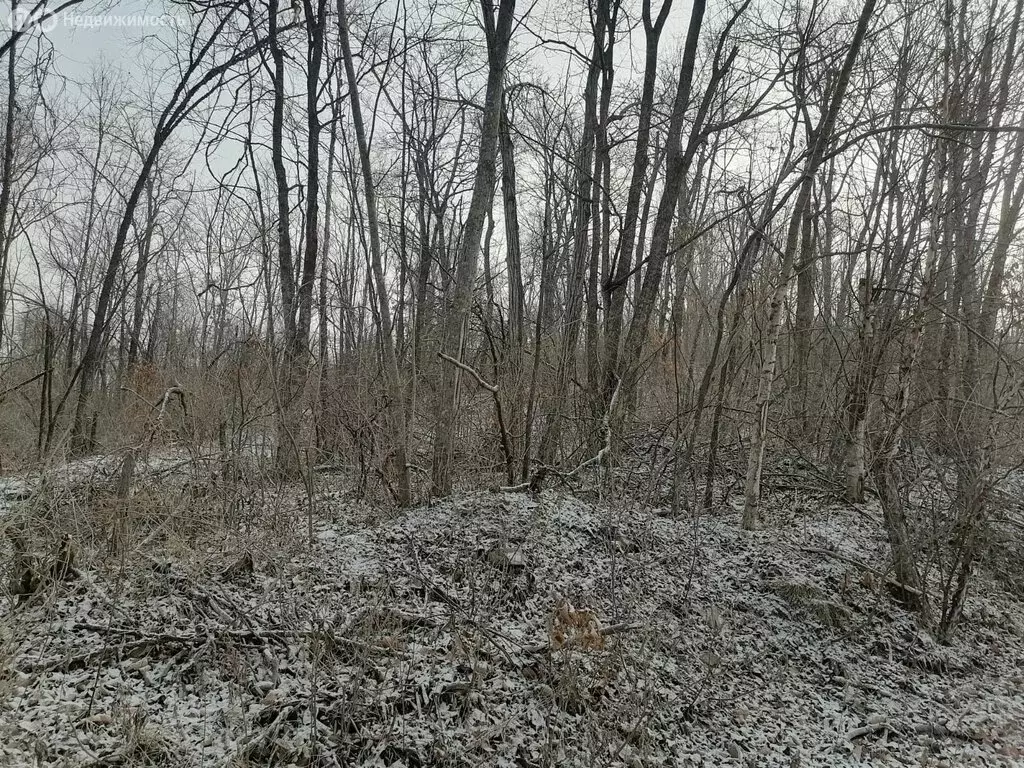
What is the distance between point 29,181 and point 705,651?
12.3m

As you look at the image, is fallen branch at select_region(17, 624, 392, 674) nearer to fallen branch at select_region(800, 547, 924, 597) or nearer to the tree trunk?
the tree trunk

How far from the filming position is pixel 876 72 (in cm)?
678

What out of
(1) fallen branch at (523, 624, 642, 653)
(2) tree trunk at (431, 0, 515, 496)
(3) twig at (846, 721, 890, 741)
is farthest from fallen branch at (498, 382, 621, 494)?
(3) twig at (846, 721, 890, 741)

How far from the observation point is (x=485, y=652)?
10.9 ft

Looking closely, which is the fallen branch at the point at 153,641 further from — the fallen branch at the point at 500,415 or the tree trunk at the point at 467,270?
the fallen branch at the point at 500,415

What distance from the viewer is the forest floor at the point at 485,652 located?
2.73m

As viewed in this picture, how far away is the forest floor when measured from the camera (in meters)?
2.73

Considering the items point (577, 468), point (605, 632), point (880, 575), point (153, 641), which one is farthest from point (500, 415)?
point (880, 575)

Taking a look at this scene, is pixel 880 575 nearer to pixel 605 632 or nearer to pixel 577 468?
pixel 605 632

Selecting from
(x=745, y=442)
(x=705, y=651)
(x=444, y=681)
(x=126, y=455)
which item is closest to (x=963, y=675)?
(x=705, y=651)

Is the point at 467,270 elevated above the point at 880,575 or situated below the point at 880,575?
above

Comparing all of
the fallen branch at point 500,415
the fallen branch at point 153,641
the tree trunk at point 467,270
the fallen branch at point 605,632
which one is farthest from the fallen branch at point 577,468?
the fallen branch at point 153,641

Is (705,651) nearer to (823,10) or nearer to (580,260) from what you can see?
(580,260)

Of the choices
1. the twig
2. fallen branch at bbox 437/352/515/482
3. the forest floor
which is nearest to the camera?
the forest floor
